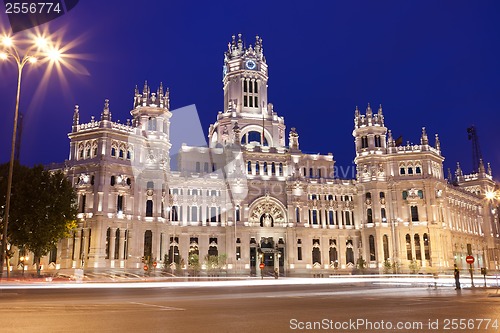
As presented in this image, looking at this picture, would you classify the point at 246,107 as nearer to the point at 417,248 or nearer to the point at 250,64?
the point at 250,64

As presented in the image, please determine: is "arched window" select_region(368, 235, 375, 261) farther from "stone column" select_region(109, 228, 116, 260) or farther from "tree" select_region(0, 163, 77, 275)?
"tree" select_region(0, 163, 77, 275)

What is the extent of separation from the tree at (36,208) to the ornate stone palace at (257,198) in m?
19.4

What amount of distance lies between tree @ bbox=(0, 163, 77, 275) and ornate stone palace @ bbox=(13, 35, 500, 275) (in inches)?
766

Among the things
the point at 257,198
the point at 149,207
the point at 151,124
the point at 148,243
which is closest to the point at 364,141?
the point at 257,198

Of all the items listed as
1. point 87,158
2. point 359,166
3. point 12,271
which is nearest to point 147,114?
point 87,158

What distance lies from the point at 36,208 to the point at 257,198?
45.6 m

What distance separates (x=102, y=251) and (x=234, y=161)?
30.8 m

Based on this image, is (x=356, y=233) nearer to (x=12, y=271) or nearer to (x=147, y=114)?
(x=147, y=114)

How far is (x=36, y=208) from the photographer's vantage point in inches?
2151

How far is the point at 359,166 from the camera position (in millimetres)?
98375

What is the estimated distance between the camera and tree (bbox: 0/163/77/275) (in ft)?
176

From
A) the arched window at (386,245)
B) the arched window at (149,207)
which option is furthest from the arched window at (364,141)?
the arched window at (149,207)

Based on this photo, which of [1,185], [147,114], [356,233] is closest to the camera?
[1,185]

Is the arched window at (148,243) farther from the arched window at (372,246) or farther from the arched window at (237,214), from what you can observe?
the arched window at (372,246)
